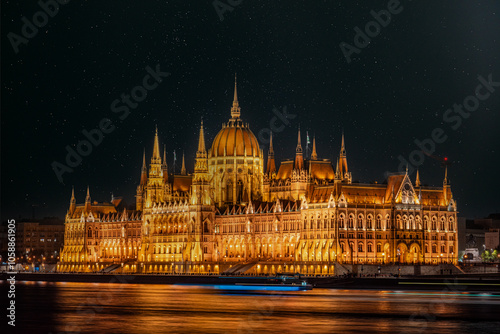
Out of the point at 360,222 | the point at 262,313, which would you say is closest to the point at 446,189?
the point at 360,222

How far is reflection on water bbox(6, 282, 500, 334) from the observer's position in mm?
79812

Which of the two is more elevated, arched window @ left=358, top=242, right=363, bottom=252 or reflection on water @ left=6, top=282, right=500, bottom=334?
arched window @ left=358, top=242, right=363, bottom=252

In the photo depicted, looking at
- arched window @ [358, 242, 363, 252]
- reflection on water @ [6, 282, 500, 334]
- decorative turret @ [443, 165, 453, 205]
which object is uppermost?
decorative turret @ [443, 165, 453, 205]

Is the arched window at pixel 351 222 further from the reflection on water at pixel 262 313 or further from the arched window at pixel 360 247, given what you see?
the reflection on water at pixel 262 313

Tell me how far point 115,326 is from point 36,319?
32.7 feet

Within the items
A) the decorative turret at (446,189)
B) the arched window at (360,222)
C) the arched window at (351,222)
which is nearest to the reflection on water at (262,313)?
the arched window at (351,222)

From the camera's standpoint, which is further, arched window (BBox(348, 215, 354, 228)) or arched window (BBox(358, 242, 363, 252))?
arched window (BBox(348, 215, 354, 228))

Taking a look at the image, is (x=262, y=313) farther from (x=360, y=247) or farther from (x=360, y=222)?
(x=360, y=222)

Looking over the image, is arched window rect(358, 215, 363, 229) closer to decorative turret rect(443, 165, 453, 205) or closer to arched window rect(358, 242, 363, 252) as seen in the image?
arched window rect(358, 242, 363, 252)

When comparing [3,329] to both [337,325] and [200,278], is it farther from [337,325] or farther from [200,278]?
[200,278]

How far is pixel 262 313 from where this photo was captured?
94.2m

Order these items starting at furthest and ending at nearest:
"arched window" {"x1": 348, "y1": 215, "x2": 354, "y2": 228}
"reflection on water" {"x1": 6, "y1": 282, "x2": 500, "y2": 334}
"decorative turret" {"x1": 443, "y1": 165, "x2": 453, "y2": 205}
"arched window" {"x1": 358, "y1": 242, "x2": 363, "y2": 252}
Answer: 1. "decorative turret" {"x1": 443, "y1": 165, "x2": 453, "y2": 205}
2. "arched window" {"x1": 348, "y1": 215, "x2": 354, "y2": 228}
3. "arched window" {"x1": 358, "y1": 242, "x2": 363, "y2": 252}
4. "reflection on water" {"x1": 6, "y1": 282, "x2": 500, "y2": 334}

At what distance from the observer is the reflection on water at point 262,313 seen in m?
79.8

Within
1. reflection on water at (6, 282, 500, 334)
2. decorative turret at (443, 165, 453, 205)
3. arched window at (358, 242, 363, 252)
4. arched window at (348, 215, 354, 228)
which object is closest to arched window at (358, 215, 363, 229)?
arched window at (348, 215, 354, 228)
